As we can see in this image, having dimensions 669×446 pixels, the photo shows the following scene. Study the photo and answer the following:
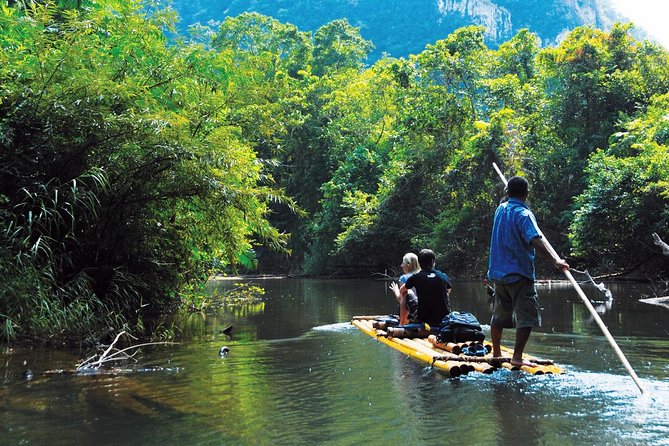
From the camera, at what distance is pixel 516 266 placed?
18.7ft

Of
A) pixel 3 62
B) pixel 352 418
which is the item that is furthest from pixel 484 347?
pixel 3 62

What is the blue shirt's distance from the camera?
223 inches

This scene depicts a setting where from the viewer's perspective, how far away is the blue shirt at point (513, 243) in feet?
18.6

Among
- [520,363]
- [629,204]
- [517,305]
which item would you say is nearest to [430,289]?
[517,305]

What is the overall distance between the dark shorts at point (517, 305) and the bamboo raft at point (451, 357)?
14.0 inches

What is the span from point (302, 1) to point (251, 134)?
3204 inches

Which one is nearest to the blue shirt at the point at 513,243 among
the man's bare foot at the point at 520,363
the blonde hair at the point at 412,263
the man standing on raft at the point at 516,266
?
the man standing on raft at the point at 516,266

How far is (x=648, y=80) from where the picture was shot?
2541cm

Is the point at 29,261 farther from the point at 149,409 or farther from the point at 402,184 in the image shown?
the point at 402,184

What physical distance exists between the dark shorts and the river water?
1.59 ft

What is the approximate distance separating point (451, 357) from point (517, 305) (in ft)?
2.48

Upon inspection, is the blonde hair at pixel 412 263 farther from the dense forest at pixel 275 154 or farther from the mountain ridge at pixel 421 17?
the mountain ridge at pixel 421 17

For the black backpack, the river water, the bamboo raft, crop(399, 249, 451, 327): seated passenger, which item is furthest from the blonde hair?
the black backpack

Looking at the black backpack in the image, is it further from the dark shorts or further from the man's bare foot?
the man's bare foot
